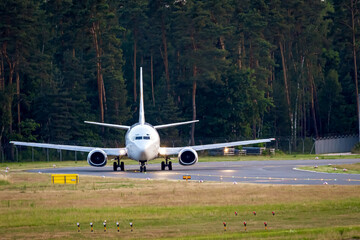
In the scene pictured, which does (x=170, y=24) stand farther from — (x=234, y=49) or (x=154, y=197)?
(x=154, y=197)

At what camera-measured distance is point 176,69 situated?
122m

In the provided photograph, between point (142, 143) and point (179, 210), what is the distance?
2270 centimetres

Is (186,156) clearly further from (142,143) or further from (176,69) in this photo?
(176,69)

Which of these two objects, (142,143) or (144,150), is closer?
(144,150)

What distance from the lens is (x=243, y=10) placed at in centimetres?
11975

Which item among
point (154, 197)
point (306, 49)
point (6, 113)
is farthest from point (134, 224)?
point (306, 49)

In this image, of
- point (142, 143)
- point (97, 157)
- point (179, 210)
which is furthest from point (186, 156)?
point (179, 210)

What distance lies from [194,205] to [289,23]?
95.3 meters

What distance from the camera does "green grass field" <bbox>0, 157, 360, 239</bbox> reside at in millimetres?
22250

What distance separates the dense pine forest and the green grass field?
168 ft

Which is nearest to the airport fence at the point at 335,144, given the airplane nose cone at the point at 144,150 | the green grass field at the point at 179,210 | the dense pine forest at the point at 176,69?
the dense pine forest at the point at 176,69

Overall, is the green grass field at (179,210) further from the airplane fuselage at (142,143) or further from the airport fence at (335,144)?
the airport fence at (335,144)

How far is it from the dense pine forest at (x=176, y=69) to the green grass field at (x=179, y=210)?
51.1m

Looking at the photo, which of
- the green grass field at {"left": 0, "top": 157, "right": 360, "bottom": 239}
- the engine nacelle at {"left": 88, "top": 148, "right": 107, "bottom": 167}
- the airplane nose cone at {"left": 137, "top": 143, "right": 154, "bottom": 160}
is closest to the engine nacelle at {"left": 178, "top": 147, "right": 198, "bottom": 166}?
the airplane nose cone at {"left": 137, "top": 143, "right": 154, "bottom": 160}
